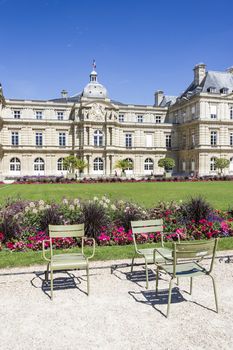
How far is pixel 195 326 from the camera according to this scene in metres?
4.03

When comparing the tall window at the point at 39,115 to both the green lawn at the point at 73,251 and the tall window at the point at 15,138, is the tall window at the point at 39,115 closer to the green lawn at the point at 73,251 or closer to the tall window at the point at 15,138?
the tall window at the point at 15,138

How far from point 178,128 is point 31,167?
986 inches

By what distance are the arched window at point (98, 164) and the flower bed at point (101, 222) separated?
38.4 metres

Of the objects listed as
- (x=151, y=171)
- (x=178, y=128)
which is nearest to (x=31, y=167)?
(x=151, y=171)

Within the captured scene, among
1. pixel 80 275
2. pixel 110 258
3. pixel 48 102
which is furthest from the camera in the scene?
pixel 48 102

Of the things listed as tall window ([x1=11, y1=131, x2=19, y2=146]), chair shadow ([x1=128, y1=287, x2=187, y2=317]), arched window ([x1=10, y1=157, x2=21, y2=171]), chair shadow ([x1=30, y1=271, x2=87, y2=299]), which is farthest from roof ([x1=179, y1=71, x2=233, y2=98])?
chair shadow ([x1=128, y1=287, x2=187, y2=317])

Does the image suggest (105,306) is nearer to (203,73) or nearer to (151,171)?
(151,171)

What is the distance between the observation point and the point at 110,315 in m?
4.32

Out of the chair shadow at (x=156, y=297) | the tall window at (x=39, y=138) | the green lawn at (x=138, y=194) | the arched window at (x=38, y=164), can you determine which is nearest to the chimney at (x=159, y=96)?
the tall window at (x=39, y=138)

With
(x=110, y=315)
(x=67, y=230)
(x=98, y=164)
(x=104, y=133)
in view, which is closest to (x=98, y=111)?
(x=104, y=133)

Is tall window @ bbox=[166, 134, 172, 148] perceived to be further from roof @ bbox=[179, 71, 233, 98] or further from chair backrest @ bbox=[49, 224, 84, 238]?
chair backrest @ bbox=[49, 224, 84, 238]

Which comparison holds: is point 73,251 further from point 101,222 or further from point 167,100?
point 167,100

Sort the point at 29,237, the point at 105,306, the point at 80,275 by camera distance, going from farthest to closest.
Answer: the point at 29,237, the point at 80,275, the point at 105,306

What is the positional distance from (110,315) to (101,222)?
4.08 metres
